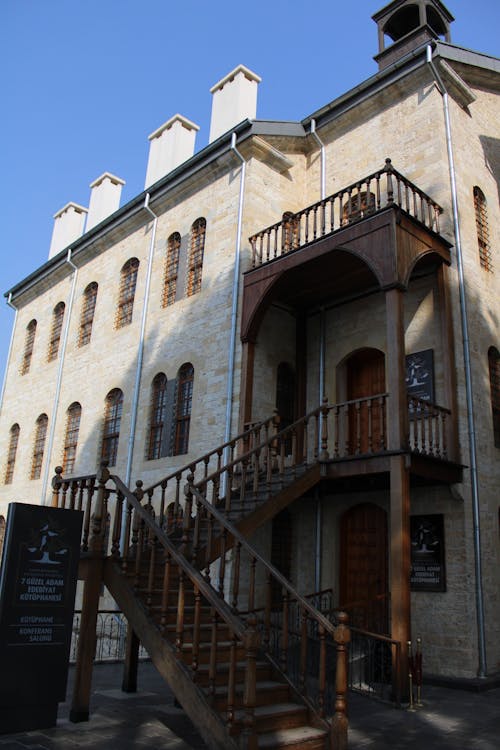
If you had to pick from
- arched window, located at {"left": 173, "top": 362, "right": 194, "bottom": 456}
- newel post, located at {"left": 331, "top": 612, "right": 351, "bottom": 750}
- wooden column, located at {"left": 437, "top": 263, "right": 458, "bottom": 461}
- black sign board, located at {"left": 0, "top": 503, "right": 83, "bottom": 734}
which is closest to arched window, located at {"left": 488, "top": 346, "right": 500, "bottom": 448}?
wooden column, located at {"left": 437, "top": 263, "right": 458, "bottom": 461}

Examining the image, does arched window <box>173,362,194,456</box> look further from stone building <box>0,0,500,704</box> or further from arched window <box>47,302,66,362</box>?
arched window <box>47,302,66,362</box>

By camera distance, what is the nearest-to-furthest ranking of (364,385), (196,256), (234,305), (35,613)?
(35,613)
(364,385)
(234,305)
(196,256)

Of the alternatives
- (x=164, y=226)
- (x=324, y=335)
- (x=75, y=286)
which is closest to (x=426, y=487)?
(x=324, y=335)

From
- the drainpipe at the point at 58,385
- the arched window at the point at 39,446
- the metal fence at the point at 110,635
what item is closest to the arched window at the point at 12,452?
the arched window at the point at 39,446

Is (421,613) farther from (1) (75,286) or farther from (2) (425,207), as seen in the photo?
(1) (75,286)

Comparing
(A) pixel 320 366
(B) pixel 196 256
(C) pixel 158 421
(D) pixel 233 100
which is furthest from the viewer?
(D) pixel 233 100

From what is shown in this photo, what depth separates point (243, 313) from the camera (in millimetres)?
13266

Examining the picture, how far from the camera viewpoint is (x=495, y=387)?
40.9 ft

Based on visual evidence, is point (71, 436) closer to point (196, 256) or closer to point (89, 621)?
point (196, 256)

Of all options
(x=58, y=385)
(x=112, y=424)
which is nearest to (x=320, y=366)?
(x=112, y=424)

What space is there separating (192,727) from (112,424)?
11072 mm

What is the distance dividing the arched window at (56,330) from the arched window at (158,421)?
7142 millimetres

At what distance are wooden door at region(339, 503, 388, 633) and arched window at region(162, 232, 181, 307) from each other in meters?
7.27

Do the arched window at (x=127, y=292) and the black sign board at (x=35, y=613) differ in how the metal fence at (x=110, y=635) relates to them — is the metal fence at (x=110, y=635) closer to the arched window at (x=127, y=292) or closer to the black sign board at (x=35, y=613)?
the black sign board at (x=35, y=613)
